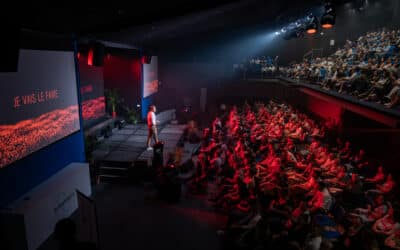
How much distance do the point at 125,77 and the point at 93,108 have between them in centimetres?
316

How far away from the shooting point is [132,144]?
1069 centimetres

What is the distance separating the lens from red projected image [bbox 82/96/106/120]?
419 inches

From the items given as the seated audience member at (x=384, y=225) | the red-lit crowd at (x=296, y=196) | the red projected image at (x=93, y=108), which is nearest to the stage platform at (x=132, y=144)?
the red projected image at (x=93, y=108)

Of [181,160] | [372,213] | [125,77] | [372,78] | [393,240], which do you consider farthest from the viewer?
[125,77]

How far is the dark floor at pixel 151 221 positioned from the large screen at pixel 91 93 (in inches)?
154

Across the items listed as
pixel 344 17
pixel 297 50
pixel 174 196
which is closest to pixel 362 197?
pixel 174 196

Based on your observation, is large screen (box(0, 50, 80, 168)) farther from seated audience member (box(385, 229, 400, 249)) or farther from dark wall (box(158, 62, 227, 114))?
dark wall (box(158, 62, 227, 114))

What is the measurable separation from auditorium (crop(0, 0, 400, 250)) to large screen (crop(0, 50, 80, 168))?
0.09 ft

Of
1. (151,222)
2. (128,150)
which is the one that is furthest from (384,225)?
(128,150)

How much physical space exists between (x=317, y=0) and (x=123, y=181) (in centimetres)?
755

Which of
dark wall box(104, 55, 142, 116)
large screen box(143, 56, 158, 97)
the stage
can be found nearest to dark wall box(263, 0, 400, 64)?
large screen box(143, 56, 158, 97)

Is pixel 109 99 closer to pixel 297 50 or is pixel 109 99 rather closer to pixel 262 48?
pixel 262 48

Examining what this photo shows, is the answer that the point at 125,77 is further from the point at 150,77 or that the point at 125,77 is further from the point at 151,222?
the point at 151,222

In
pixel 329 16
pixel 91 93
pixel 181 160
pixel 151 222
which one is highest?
pixel 329 16
